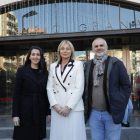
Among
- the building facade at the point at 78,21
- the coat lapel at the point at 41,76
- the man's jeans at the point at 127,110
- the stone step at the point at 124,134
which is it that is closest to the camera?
the man's jeans at the point at 127,110

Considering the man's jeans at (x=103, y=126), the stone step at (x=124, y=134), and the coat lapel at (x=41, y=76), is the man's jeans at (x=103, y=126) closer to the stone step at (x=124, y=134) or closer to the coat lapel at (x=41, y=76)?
the coat lapel at (x=41, y=76)

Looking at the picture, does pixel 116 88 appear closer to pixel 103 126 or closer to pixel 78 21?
pixel 103 126

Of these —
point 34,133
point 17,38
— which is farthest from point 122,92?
point 17,38

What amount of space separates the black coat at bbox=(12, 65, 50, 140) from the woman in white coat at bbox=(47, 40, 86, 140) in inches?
8.1

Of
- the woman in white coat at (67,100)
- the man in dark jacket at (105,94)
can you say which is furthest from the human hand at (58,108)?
the man in dark jacket at (105,94)

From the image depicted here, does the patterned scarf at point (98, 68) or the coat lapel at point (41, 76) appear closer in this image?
the patterned scarf at point (98, 68)

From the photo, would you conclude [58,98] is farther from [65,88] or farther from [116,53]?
[116,53]

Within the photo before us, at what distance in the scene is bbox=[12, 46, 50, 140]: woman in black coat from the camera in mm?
2510

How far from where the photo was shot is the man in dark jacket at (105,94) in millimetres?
2248

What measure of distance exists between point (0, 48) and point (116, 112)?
6.18 meters

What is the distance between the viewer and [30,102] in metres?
2.53

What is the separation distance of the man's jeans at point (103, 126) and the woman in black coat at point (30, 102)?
830 millimetres

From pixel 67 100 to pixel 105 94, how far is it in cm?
58

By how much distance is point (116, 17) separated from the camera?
6422 mm
